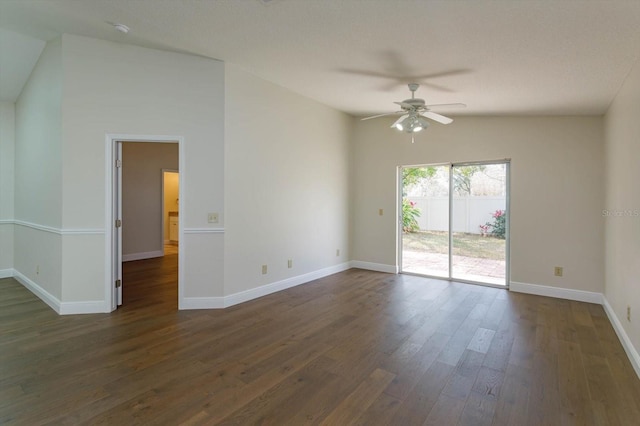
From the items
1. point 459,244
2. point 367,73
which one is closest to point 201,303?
point 367,73

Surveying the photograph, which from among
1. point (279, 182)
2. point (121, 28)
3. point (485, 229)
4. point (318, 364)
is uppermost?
point (121, 28)

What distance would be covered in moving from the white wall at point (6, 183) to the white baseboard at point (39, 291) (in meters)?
0.32

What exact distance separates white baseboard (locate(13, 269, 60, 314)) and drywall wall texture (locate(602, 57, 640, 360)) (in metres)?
5.77

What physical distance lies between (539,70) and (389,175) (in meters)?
3.14

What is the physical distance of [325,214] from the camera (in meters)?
5.72

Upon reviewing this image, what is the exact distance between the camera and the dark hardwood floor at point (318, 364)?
2.03m

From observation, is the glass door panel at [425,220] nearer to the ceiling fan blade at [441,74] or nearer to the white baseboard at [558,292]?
the white baseboard at [558,292]

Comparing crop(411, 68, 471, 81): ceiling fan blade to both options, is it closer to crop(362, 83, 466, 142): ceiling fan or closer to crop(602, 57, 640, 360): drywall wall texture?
crop(362, 83, 466, 142): ceiling fan

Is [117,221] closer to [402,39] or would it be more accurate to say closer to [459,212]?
[402,39]

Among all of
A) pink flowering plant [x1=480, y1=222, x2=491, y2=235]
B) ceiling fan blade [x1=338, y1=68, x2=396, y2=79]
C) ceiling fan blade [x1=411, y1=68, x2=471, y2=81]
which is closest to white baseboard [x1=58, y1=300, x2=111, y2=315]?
ceiling fan blade [x1=338, y1=68, x2=396, y2=79]

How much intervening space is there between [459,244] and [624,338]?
100 inches

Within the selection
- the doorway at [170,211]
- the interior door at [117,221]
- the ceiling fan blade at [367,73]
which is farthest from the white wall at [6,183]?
the ceiling fan blade at [367,73]

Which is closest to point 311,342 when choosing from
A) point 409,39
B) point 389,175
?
point 409,39

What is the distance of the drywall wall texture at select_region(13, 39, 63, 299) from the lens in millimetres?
3699
